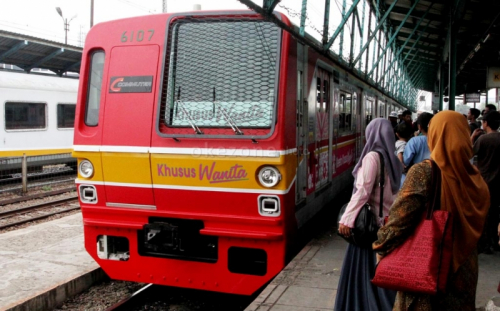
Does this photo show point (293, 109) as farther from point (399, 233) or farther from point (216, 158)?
point (399, 233)

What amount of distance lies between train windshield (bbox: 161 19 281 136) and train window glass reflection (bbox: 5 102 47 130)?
35.9ft

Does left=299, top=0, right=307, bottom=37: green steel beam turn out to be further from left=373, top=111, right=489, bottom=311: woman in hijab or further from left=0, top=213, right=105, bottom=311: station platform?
left=0, top=213, right=105, bottom=311: station platform

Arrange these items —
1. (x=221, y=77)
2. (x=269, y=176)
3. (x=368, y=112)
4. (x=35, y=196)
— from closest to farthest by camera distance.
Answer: (x=269, y=176) → (x=221, y=77) → (x=368, y=112) → (x=35, y=196)

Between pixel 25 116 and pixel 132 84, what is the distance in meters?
11.2

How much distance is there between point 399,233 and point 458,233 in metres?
0.28

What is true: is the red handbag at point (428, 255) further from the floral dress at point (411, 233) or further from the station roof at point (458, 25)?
the station roof at point (458, 25)

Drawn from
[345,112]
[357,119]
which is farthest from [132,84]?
[357,119]

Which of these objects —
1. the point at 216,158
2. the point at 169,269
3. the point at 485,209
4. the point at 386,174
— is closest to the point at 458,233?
the point at 485,209

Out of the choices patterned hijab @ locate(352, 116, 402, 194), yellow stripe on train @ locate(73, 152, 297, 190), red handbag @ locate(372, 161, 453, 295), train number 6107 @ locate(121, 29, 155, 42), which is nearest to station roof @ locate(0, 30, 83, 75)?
train number 6107 @ locate(121, 29, 155, 42)

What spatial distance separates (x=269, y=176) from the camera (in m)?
4.20

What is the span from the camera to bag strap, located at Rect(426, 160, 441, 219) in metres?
2.32

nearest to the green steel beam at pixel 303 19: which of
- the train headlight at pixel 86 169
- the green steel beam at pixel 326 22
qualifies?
the green steel beam at pixel 326 22

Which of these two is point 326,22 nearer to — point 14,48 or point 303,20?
point 303,20

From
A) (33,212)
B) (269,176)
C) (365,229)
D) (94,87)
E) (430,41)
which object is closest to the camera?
(365,229)
